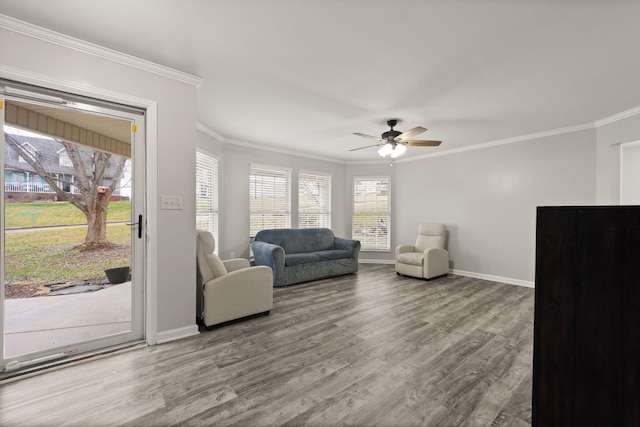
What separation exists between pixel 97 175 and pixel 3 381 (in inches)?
64.3

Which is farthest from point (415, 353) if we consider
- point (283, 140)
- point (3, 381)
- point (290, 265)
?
point (283, 140)

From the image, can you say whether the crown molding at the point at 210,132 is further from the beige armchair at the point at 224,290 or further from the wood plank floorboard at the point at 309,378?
the wood plank floorboard at the point at 309,378

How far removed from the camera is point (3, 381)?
190 centimetres

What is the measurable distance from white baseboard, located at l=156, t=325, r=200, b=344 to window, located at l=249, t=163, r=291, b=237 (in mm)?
2796

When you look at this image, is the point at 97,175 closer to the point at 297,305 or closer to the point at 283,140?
the point at 297,305

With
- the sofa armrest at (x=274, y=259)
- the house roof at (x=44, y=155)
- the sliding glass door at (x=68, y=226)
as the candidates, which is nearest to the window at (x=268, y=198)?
the sofa armrest at (x=274, y=259)

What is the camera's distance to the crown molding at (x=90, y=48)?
193cm

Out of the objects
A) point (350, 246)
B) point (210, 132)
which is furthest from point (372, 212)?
point (210, 132)

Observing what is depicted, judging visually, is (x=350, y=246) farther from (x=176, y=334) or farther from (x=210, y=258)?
(x=176, y=334)

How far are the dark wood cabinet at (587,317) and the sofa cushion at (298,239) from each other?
4323 millimetres

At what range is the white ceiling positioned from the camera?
179cm

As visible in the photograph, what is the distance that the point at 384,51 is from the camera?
2.25 metres

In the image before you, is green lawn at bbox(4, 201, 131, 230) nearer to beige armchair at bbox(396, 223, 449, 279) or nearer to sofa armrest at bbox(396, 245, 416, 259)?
beige armchair at bbox(396, 223, 449, 279)

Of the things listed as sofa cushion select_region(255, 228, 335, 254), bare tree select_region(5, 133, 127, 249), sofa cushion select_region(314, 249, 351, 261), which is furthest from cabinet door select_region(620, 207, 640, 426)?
sofa cushion select_region(255, 228, 335, 254)
